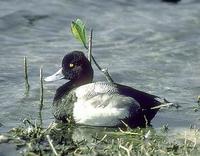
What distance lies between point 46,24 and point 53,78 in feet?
18.5

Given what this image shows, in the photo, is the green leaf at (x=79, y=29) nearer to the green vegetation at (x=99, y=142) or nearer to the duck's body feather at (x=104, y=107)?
the duck's body feather at (x=104, y=107)

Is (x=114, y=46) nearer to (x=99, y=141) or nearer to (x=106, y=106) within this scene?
(x=106, y=106)

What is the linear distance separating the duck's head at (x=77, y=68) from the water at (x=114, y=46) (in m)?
0.56

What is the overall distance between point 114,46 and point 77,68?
14.3 ft

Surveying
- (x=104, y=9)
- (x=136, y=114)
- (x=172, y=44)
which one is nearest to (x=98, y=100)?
(x=136, y=114)

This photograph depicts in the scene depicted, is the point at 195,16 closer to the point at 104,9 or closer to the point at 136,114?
the point at 104,9

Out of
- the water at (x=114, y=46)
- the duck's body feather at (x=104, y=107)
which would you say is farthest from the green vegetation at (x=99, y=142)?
the water at (x=114, y=46)

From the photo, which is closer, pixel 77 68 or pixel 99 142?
pixel 99 142

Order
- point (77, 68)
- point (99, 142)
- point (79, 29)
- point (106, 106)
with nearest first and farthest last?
point (99, 142) → point (106, 106) → point (79, 29) → point (77, 68)

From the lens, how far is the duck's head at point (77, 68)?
10.2 metres

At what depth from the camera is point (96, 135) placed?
9094mm

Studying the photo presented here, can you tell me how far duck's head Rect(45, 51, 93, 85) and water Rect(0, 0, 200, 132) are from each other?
1.84 ft

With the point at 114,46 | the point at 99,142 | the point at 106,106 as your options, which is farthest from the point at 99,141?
the point at 114,46

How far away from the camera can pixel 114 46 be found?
14.6 meters
